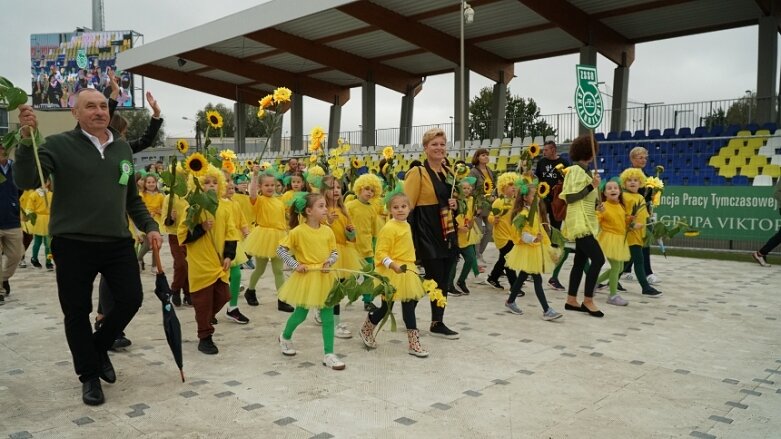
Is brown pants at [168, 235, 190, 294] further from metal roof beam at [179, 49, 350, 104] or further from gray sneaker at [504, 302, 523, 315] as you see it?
metal roof beam at [179, 49, 350, 104]

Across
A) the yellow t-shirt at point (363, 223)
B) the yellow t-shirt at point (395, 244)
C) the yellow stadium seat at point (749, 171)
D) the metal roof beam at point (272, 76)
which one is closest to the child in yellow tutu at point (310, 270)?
the yellow t-shirt at point (395, 244)

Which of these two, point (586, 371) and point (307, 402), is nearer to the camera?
point (307, 402)

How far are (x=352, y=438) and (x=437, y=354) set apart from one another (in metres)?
1.90

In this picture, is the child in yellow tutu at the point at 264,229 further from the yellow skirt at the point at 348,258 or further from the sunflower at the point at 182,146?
the sunflower at the point at 182,146

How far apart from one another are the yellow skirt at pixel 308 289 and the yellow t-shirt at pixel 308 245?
4.1 inches

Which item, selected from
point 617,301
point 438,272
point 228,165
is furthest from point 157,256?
point 617,301

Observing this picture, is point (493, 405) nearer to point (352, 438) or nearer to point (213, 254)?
point (352, 438)

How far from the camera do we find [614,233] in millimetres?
7340

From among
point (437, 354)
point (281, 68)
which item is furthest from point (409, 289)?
point (281, 68)

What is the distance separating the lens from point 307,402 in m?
3.98

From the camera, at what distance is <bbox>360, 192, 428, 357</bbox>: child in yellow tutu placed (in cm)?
515

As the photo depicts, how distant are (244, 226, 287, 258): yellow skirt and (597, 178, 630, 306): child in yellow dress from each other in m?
3.90

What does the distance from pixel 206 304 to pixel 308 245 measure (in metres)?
1.10

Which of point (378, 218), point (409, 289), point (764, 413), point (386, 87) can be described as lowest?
point (764, 413)
